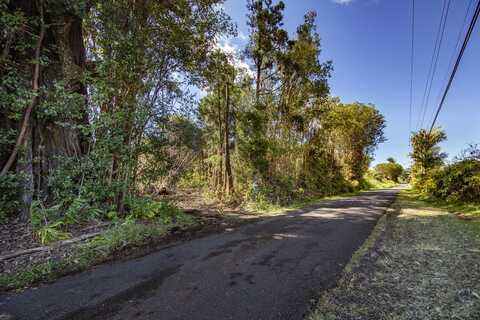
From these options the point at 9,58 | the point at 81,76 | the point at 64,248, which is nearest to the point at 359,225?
the point at 64,248

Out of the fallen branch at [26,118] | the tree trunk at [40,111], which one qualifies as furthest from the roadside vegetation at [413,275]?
the fallen branch at [26,118]

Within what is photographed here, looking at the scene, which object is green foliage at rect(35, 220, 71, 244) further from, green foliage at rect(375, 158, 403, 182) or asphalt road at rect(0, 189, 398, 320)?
green foliage at rect(375, 158, 403, 182)

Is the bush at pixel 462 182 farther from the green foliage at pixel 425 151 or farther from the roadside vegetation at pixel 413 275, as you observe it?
the green foliage at pixel 425 151

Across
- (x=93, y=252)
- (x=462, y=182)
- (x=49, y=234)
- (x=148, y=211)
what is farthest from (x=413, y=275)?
(x=462, y=182)

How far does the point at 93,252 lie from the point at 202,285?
2.09m

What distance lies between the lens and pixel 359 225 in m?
4.97

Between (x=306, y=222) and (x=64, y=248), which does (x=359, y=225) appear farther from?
(x=64, y=248)

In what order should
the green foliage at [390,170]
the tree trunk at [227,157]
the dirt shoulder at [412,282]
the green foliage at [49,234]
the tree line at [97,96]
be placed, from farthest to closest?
the green foliage at [390,170], the tree trunk at [227,157], the tree line at [97,96], the green foliage at [49,234], the dirt shoulder at [412,282]

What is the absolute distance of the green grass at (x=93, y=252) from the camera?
2.46 meters

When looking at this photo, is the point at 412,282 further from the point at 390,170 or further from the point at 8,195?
the point at 390,170

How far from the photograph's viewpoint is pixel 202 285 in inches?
88.7

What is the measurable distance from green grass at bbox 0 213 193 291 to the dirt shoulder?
3.05 m

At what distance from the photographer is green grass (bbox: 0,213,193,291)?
246cm

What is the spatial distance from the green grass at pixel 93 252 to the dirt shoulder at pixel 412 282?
3.05 meters
